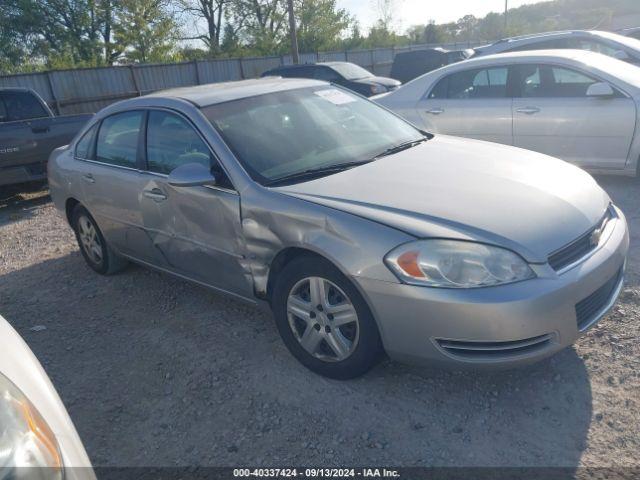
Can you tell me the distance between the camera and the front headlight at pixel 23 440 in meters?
1.37

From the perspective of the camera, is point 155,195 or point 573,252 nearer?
point 573,252

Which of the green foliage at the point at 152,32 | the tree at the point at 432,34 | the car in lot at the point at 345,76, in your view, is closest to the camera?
the car in lot at the point at 345,76

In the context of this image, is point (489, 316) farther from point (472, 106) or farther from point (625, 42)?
point (625, 42)

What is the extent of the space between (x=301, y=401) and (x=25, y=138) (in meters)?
6.32

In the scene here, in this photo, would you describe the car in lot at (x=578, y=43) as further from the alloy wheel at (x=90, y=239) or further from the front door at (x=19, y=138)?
the front door at (x=19, y=138)

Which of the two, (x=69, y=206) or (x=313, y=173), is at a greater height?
(x=313, y=173)

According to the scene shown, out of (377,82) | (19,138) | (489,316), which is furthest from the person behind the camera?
(377,82)

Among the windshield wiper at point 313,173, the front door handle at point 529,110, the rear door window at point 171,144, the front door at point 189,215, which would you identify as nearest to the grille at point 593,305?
the windshield wiper at point 313,173

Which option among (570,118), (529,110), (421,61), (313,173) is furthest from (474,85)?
(421,61)

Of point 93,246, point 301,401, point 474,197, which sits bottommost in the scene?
point 301,401

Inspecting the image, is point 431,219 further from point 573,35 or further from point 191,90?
point 573,35

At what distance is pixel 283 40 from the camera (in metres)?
36.0

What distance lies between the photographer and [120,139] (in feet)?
14.1

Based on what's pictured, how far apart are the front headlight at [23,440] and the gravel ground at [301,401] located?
3.93 feet
